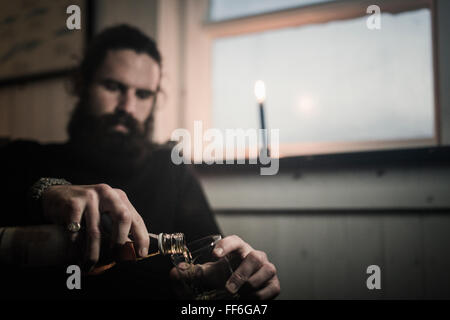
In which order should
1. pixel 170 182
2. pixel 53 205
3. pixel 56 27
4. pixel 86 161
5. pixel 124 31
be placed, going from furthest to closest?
pixel 56 27 < pixel 124 31 < pixel 170 182 < pixel 86 161 < pixel 53 205

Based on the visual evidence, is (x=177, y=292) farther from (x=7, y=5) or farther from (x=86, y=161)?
(x=7, y=5)

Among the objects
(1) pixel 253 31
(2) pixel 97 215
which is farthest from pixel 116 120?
(1) pixel 253 31

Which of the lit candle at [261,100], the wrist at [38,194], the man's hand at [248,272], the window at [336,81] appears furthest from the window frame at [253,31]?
the wrist at [38,194]

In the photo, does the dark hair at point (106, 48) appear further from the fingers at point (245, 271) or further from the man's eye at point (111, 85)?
the fingers at point (245, 271)

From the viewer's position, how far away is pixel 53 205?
37 cm

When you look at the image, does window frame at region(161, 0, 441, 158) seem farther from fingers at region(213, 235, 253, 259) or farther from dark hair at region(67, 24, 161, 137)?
fingers at region(213, 235, 253, 259)

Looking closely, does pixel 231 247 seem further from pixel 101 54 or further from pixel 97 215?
pixel 101 54

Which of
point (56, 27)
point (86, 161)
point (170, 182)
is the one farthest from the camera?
point (56, 27)

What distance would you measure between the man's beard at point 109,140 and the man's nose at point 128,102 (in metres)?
0.01

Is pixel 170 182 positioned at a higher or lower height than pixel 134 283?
higher

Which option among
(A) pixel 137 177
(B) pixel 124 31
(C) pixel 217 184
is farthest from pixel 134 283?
(B) pixel 124 31
